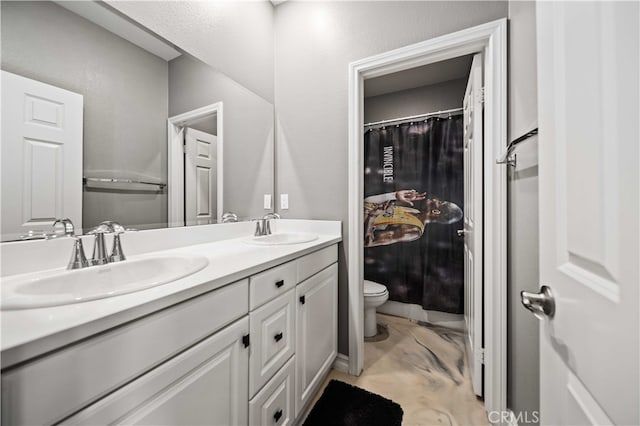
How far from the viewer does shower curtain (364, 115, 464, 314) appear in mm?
2344

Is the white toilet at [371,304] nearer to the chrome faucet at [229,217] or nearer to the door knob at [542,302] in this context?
the chrome faucet at [229,217]

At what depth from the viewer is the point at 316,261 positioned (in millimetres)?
1368

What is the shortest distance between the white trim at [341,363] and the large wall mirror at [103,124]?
1197 mm

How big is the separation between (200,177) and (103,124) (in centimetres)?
49

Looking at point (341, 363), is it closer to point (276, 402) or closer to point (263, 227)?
point (276, 402)

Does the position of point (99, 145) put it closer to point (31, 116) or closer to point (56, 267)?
point (31, 116)

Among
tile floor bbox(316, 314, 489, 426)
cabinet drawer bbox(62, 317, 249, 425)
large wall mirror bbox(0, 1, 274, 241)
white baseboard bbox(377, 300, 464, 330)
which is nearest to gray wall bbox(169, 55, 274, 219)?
large wall mirror bbox(0, 1, 274, 241)

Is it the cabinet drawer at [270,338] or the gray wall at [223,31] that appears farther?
the gray wall at [223,31]

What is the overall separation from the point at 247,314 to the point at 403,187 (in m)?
2.11

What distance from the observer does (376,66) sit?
1.54m

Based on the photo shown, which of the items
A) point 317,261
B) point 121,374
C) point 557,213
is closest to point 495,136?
point 557,213

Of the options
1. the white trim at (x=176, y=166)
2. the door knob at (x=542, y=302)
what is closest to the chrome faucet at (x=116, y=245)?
the white trim at (x=176, y=166)

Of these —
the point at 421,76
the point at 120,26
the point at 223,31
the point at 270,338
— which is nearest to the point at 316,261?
the point at 270,338

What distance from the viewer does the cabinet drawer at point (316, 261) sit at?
4.04ft
